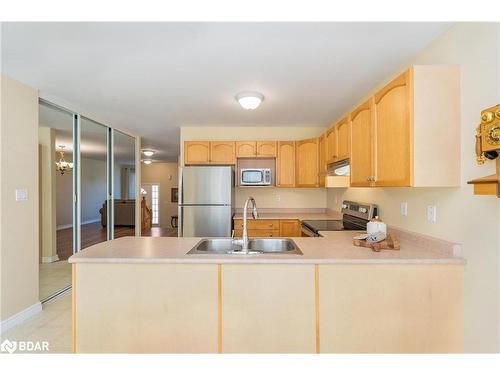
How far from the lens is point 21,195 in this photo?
99.0 inches

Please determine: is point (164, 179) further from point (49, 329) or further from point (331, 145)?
point (331, 145)

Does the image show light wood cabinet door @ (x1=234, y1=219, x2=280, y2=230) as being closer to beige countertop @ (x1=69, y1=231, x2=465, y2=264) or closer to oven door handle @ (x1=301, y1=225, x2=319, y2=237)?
oven door handle @ (x1=301, y1=225, x2=319, y2=237)

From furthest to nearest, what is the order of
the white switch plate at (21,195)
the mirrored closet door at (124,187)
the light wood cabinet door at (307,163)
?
1. the mirrored closet door at (124,187)
2. the light wood cabinet door at (307,163)
3. the white switch plate at (21,195)

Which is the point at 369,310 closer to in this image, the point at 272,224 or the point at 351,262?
the point at 351,262

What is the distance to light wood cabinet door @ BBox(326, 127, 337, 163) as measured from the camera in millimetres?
2887

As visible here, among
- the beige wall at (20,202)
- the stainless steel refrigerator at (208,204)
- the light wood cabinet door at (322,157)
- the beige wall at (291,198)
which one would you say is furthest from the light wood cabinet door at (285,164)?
the beige wall at (20,202)

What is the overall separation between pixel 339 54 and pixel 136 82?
→ 6.01ft

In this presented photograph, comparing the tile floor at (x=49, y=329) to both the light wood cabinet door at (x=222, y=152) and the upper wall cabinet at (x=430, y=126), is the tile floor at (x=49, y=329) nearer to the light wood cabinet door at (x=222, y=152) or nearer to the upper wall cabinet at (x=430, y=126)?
the light wood cabinet door at (x=222, y=152)

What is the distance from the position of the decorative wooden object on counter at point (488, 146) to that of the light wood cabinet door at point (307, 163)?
2656mm

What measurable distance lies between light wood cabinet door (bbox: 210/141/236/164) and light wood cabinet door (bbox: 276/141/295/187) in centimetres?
72

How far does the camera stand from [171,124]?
423cm

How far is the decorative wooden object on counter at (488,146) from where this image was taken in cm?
121

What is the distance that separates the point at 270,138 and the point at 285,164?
519 mm

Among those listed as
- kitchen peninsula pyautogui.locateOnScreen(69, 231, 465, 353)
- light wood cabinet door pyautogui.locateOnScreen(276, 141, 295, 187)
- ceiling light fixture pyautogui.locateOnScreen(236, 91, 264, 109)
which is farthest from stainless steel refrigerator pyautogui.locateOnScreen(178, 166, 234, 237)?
kitchen peninsula pyautogui.locateOnScreen(69, 231, 465, 353)
